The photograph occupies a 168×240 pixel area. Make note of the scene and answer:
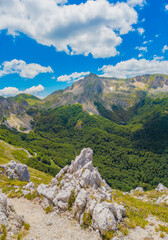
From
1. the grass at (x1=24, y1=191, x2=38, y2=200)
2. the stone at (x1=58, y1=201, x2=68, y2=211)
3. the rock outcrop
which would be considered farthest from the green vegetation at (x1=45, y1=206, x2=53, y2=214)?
the rock outcrop

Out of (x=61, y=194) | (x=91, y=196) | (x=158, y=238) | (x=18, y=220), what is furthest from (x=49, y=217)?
(x=158, y=238)

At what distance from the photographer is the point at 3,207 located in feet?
54.4

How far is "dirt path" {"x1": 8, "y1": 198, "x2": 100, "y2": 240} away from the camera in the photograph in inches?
630

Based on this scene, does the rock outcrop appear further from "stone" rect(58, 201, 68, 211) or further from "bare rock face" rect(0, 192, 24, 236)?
"bare rock face" rect(0, 192, 24, 236)

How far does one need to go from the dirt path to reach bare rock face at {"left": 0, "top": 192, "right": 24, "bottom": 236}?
1692 mm

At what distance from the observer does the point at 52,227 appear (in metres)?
18.0

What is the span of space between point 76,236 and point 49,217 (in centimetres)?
630

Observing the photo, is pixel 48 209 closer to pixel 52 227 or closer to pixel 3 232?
pixel 52 227

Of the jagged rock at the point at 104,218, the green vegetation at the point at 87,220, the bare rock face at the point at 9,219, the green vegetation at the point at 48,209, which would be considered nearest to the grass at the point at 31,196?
the green vegetation at the point at 48,209

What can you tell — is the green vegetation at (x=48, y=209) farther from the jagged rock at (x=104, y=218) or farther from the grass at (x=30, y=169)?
the grass at (x=30, y=169)

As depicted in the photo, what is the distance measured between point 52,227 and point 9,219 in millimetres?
5907

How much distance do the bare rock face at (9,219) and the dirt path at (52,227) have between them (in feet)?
5.55

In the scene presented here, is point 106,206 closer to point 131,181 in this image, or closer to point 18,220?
point 18,220

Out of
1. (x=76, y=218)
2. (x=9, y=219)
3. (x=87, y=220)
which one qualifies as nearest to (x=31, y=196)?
(x=9, y=219)
